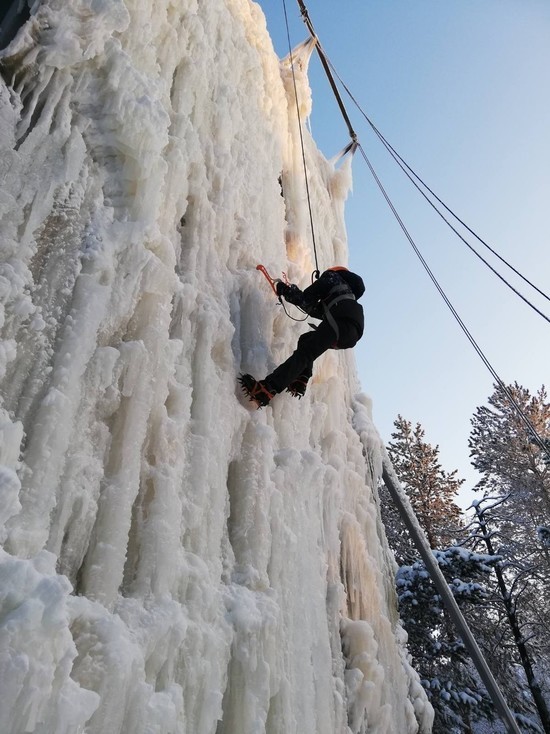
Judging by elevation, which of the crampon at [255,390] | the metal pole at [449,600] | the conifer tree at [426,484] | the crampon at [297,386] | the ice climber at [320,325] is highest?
the conifer tree at [426,484]

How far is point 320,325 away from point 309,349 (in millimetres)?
310

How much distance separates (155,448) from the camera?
240 centimetres

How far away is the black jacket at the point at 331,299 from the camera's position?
3.87 m

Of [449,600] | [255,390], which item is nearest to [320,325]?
[255,390]

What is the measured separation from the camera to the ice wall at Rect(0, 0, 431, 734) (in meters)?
1.76

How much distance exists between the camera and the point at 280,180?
571 centimetres

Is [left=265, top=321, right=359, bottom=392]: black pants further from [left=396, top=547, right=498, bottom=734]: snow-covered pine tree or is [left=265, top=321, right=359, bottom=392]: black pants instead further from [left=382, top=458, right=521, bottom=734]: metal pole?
[left=396, top=547, right=498, bottom=734]: snow-covered pine tree

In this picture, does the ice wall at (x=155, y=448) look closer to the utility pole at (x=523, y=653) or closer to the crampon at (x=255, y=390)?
the crampon at (x=255, y=390)

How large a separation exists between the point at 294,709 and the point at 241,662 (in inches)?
18.0

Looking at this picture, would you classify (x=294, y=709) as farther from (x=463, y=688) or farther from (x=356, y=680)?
(x=463, y=688)

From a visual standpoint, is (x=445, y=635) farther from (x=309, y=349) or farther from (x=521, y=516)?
(x=309, y=349)

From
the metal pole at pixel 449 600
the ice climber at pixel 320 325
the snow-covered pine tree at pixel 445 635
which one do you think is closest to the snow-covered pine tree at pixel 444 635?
the snow-covered pine tree at pixel 445 635

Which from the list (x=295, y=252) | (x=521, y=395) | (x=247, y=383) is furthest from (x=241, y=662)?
(x=521, y=395)

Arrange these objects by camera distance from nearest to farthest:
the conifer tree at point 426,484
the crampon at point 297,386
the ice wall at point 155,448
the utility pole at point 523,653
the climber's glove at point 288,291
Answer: the ice wall at point 155,448, the crampon at point 297,386, the climber's glove at point 288,291, the utility pole at point 523,653, the conifer tree at point 426,484
